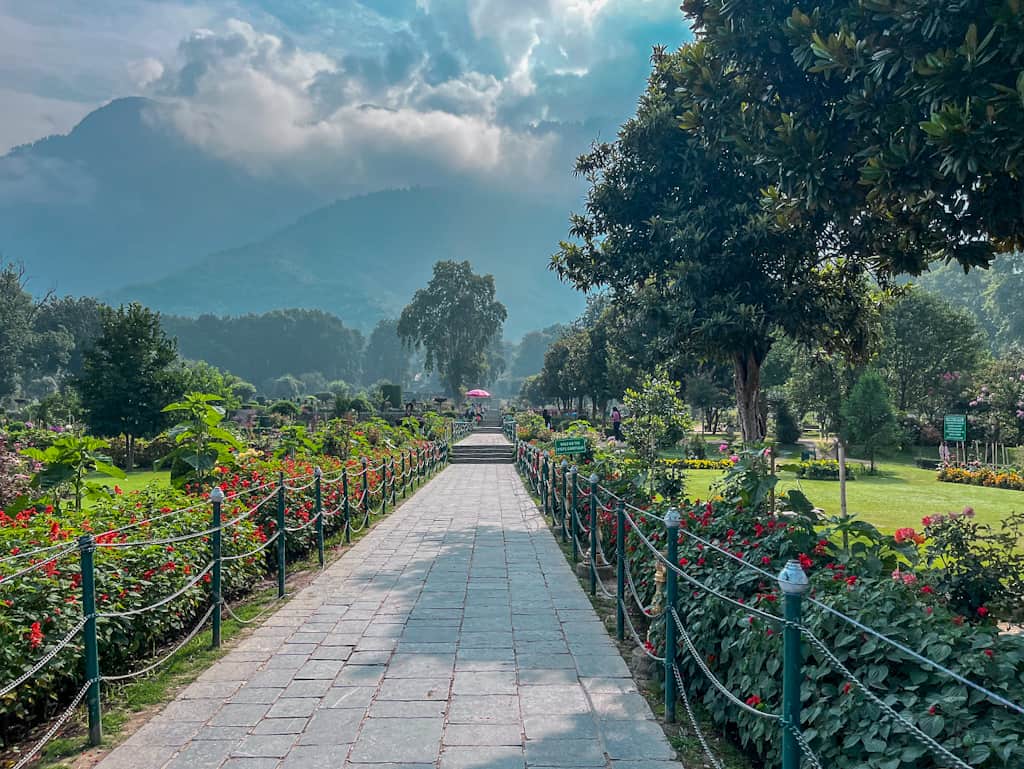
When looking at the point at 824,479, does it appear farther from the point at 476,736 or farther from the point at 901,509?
the point at 476,736

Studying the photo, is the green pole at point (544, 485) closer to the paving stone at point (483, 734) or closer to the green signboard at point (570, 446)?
the green signboard at point (570, 446)

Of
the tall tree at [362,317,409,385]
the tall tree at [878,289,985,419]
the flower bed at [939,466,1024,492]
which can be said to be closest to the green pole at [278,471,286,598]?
the flower bed at [939,466,1024,492]

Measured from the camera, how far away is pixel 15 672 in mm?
3197

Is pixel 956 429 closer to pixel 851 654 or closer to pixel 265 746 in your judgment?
pixel 851 654

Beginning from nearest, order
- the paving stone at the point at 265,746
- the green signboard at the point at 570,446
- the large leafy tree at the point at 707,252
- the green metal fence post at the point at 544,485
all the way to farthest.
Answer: the paving stone at the point at 265,746
the green signboard at the point at 570,446
the large leafy tree at the point at 707,252
the green metal fence post at the point at 544,485

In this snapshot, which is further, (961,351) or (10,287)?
(10,287)

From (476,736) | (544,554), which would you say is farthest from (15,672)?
(544,554)

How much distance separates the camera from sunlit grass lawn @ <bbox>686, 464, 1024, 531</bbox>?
37.6 feet

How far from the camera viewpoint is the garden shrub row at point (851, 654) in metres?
2.19

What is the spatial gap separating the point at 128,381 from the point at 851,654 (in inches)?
924

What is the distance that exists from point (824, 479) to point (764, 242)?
392 inches

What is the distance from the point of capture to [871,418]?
19.7 meters

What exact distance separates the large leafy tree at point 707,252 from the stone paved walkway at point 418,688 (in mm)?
5628

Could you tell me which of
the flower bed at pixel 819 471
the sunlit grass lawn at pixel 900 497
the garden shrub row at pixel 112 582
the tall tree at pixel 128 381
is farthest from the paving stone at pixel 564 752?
the tall tree at pixel 128 381
